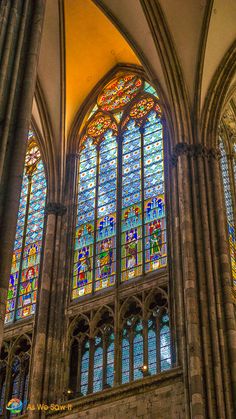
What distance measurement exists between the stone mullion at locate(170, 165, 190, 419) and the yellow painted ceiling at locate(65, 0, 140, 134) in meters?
5.51

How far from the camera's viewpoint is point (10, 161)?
415 inches

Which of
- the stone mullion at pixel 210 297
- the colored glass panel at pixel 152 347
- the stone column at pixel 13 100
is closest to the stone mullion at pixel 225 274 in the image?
the stone mullion at pixel 210 297

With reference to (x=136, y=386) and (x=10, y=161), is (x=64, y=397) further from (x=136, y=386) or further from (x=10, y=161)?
(x=10, y=161)

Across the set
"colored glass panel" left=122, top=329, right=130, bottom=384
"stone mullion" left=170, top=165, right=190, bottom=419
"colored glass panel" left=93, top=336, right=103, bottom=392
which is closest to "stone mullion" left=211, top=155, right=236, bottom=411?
"stone mullion" left=170, top=165, right=190, bottom=419

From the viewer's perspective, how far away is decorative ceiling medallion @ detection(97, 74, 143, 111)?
22.8 m

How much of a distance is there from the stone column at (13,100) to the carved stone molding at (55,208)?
9.08 m

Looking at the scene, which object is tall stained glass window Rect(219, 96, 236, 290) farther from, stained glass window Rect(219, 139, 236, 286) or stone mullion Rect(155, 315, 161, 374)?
stone mullion Rect(155, 315, 161, 374)

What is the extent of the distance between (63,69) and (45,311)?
7.71 meters

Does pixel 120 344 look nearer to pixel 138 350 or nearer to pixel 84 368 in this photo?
pixel 138 350

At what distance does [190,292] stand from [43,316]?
4269 mm

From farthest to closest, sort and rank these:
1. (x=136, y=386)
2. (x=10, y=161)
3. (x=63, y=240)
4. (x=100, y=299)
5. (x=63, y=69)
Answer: (x=63, y=69) < (x=63, y=240) < (x=100, y=299) < (x=136, y=386) < (x=10, y=161)

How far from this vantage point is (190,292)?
635 inches

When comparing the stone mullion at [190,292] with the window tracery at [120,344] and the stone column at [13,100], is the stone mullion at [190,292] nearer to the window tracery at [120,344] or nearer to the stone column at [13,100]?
the window tracery at [120,344]

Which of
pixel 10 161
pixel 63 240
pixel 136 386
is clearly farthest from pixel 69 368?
pixel 10 161
